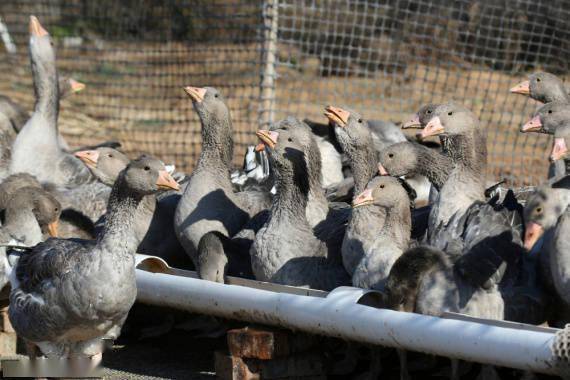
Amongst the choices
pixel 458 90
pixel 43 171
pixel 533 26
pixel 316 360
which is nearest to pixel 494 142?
pixel 533 26

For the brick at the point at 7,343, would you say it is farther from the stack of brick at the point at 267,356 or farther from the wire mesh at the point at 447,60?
the wire mesh at the point at 447,60

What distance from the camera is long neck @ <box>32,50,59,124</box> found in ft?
33.8

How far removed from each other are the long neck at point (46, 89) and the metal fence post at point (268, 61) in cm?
255

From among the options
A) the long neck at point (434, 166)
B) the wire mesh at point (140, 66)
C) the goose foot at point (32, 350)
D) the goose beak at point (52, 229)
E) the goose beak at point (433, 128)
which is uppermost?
the goose beak at point (433, 128)

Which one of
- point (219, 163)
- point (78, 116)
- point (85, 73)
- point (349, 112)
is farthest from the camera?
point (85, 73)

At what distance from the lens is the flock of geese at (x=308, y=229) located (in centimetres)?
614

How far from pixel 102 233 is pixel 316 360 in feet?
5.11

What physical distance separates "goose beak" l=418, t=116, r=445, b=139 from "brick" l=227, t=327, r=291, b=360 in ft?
5.46

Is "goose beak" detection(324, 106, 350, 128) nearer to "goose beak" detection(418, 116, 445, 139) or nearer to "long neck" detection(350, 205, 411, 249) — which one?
"goose beak" detection(418, 116, 445, 139)

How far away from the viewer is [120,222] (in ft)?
21.0

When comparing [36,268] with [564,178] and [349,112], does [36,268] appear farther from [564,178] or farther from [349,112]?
[564,178]

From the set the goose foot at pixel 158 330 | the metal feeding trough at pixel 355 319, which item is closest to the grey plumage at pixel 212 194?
the metal feeding trough at pixel 355 319

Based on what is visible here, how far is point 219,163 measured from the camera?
26.8 ft

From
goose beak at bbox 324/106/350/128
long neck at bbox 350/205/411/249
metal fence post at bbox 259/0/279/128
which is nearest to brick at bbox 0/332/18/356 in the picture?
long neck at bbox 350/205/411/249
